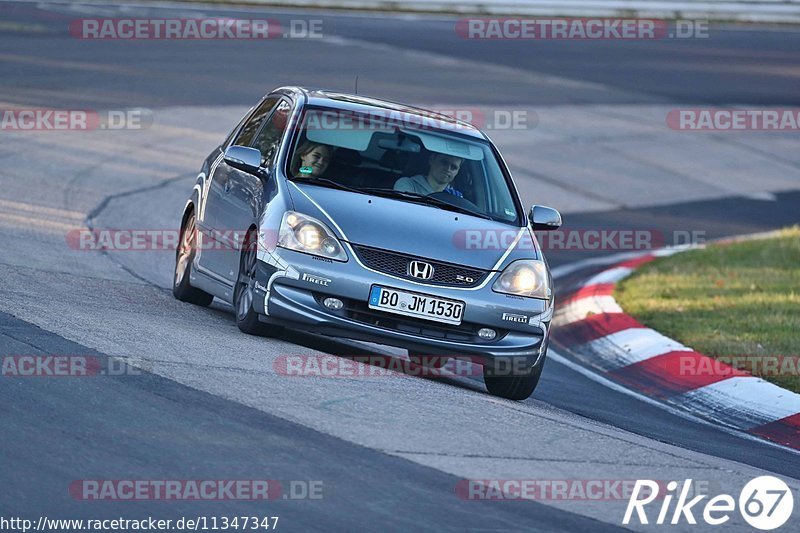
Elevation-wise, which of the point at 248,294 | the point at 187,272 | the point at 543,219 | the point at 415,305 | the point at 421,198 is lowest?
the point at 187,272

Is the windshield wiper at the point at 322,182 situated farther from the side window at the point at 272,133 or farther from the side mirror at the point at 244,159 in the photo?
the side window at the point at 272,133

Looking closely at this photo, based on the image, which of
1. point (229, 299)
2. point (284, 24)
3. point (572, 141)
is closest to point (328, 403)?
point (229, 299)

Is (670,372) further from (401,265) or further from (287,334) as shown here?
(401,265)

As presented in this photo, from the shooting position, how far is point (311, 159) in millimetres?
9484

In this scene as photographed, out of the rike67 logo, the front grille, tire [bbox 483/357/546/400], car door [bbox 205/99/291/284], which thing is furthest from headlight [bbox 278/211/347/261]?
the rike67 logo

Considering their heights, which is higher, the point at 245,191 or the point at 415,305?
the point at 245,191

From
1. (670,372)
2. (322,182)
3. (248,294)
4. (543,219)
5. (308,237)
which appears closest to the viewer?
(308,237)

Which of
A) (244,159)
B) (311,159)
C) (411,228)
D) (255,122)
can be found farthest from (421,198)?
(255,122)

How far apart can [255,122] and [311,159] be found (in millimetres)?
1387

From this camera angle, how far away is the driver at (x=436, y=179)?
31.0 ft

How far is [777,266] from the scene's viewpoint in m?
15.5

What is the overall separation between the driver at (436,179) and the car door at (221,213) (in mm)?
1139

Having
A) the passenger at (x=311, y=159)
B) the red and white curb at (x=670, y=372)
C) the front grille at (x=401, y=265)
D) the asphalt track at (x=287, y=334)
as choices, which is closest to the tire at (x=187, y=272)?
the asphalt track at (x=287, y=334)

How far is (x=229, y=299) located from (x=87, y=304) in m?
0.91
